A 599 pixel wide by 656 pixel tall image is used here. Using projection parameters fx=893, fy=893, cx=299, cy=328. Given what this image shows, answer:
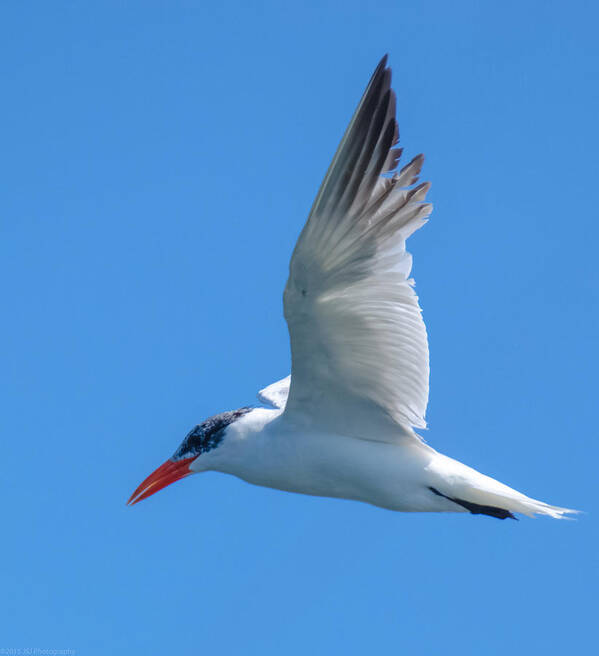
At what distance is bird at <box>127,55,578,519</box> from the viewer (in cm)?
561

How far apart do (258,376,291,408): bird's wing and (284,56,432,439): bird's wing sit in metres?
1.59

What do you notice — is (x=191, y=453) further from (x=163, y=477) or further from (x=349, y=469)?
(x=349, y=469)

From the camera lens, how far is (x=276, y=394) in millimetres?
8844

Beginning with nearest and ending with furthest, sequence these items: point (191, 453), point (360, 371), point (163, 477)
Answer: point (360, 371)
point (191, 453)
point (163, 477)

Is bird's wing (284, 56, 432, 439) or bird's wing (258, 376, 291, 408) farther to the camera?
bird's wing (258, 376, 291, 408)

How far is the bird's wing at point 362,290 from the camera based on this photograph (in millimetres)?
5527

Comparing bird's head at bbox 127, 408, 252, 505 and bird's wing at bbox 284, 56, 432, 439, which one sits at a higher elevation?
bird's wing at bbox 284, 56, 432, 439

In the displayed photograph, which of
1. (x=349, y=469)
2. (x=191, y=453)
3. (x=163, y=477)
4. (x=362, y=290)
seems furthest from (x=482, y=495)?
(x=163, y=477)

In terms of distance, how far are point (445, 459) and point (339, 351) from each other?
1340mm

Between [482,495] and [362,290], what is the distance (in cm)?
190

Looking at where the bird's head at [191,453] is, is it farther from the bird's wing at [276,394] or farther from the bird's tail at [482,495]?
the bird's tail at [482,495]

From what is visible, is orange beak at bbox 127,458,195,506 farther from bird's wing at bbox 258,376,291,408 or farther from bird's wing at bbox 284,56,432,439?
bird's wing at bbox 284,56,432,439

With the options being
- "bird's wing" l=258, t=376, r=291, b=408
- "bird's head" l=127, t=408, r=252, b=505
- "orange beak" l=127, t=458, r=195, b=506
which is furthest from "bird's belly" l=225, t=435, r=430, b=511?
"bird's wing" l=258, t=376, r=291, b=408

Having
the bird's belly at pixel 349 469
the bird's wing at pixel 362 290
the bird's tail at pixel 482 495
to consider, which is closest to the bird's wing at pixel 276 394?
the bird's belly at pixel 349 469
